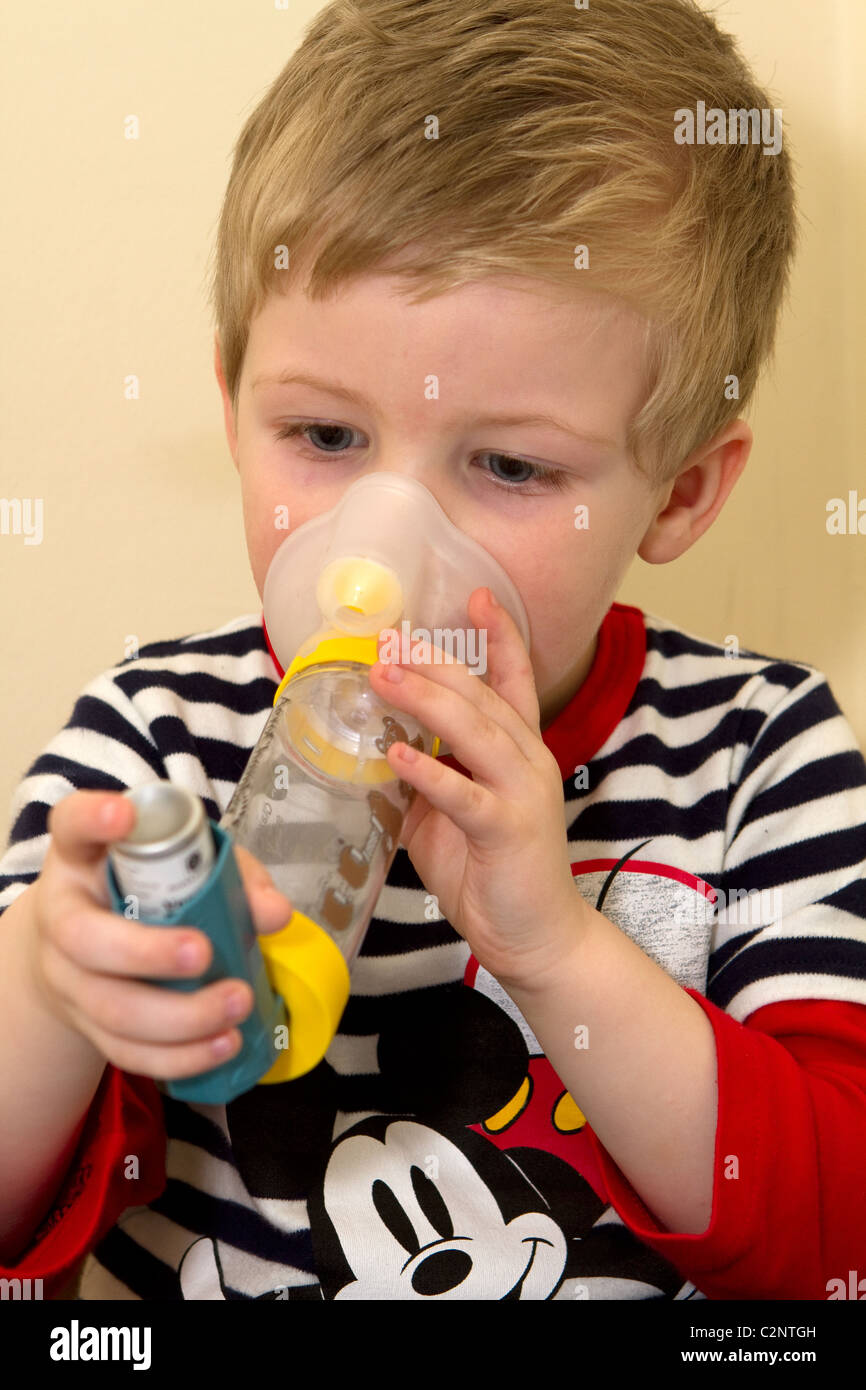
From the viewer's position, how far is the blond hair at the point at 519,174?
625 mm

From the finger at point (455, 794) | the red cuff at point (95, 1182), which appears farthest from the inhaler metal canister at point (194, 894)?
the red cuff at point (95, 1182)

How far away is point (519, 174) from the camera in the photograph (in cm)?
63

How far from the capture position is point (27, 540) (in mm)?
1066

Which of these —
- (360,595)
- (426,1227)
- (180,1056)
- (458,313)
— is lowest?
(426,1227)

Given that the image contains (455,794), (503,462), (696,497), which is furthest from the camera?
(696,497)

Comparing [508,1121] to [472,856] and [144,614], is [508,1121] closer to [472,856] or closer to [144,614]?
[472,856]

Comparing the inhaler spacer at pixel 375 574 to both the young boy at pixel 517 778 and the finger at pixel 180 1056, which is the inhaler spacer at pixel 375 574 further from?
the finger at pixel 180 1056

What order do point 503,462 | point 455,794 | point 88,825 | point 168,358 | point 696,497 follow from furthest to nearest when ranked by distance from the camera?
point 168,358
point 696,497
point 503,462
point 455,794
point 88,825

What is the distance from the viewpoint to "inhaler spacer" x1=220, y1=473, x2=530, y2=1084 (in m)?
0.57

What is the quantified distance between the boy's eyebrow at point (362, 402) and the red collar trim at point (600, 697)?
181 millimetres

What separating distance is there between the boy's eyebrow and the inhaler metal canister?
0.29 meters

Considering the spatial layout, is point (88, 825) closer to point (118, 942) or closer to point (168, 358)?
point (118, 942)

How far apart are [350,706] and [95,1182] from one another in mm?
265

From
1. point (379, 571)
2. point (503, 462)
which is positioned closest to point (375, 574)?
point (379, 571)
